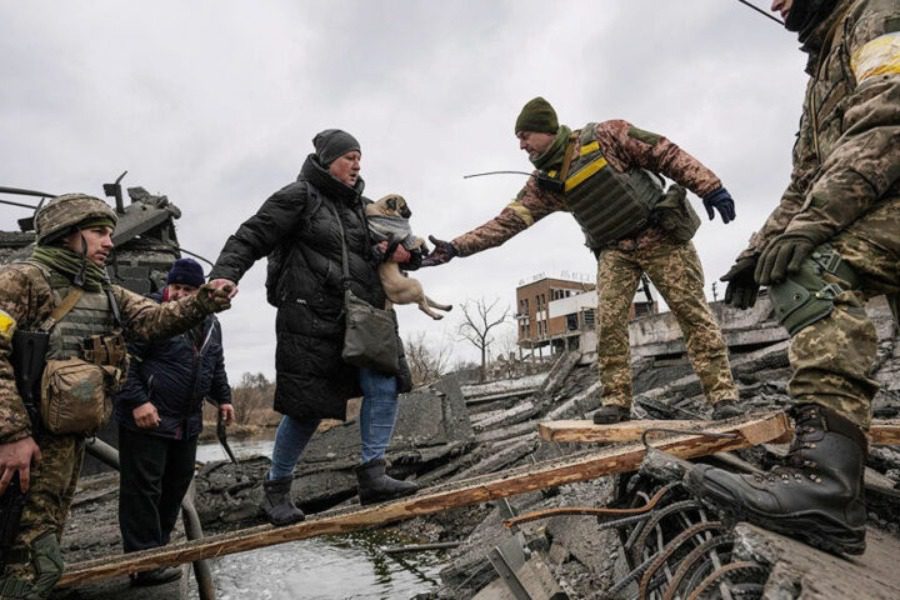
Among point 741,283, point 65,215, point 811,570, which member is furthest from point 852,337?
point 65,215

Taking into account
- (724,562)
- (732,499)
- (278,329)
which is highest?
(278,329)

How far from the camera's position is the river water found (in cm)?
361

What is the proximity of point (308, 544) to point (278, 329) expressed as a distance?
316 cm

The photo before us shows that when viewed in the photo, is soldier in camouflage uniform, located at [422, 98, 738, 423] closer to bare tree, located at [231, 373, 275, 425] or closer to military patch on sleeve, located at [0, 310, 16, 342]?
military patch on sleeve, located at [0, 310, 16, 342]

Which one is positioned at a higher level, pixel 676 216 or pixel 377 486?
pixel 676 216

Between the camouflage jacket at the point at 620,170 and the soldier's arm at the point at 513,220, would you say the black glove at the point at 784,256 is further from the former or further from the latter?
the soldier's arm at the point at 513,220

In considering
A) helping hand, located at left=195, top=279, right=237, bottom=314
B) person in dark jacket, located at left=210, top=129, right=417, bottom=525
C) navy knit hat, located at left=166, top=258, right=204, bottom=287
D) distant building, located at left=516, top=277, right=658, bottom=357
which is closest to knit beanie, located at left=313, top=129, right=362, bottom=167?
person in dark jacket, located at left=210, top=129, right=417, bottom=525

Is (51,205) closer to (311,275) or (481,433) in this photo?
(311,275)

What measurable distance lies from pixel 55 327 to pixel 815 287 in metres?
3.09

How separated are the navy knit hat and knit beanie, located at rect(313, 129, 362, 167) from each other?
4.60 feet

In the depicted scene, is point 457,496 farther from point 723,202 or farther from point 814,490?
point 723,202

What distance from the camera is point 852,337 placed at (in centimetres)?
160

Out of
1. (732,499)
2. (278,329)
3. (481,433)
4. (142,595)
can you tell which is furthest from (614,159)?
(481,433)

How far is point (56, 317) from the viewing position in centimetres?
253
